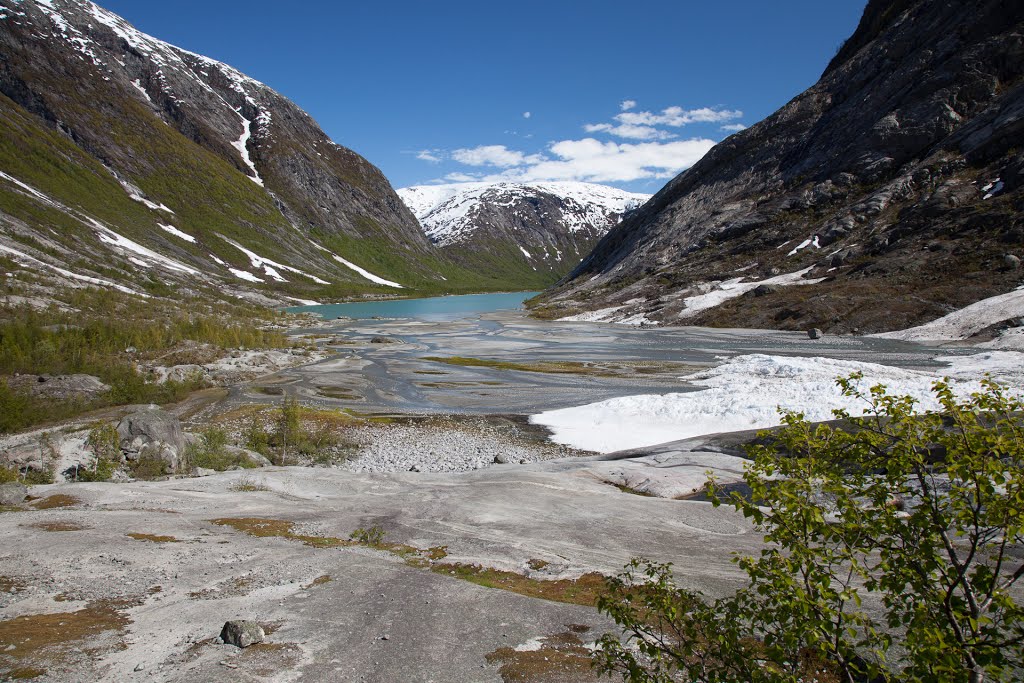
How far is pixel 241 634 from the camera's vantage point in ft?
28.3

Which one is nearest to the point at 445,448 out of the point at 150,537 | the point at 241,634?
the point at 150,537

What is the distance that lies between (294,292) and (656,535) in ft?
478

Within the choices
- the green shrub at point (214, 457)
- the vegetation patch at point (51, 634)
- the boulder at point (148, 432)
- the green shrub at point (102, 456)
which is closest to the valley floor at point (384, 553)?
the vegetation patch at point (51, 634)

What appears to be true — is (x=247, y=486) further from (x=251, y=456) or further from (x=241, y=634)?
(x=241, y=634)

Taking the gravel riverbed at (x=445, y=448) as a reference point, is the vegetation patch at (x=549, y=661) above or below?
above

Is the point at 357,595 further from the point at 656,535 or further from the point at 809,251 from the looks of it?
the point at 809,251

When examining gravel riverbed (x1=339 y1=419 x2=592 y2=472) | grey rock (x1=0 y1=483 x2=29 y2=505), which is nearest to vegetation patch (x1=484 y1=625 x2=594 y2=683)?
grey rock (x1=0 y1=483 x2=29 y2=505)

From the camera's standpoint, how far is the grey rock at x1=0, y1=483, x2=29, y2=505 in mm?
15062

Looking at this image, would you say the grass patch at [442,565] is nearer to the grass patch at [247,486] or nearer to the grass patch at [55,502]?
the grass patch at [247,486]

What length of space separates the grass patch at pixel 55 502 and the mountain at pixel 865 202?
66901mm

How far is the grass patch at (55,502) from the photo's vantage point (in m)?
14.8

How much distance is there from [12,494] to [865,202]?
4178 inches

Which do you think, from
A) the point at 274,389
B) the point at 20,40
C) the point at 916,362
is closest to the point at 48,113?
the point at 20,40

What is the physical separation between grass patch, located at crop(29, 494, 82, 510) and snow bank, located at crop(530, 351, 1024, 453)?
20.1 metres
